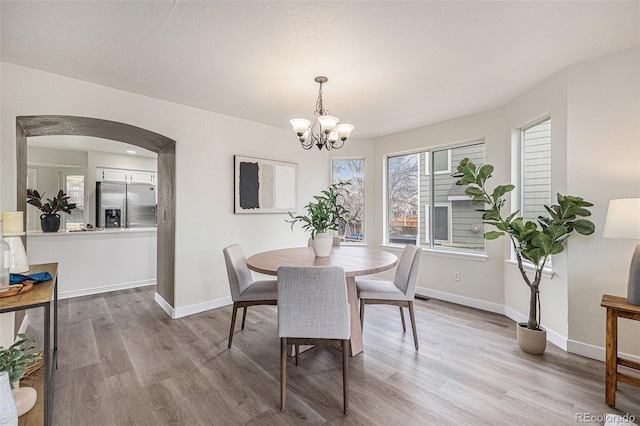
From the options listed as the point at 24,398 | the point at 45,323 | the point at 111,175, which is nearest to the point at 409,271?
the point at 45,323

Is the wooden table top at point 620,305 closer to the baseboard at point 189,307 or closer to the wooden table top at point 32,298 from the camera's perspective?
the wooden table top at point 32,298

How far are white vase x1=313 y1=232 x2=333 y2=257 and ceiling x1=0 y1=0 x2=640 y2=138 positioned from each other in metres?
1.42

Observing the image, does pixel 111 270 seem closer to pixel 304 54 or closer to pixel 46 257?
pixel 46 257

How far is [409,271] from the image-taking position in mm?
2590

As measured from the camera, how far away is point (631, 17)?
1821 mm

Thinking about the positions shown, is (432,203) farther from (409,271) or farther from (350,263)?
(350,263)

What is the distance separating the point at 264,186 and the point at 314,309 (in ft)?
8.46

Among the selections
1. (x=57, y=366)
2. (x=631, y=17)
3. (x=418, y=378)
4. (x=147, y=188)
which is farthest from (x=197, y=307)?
(x=631, y=17)

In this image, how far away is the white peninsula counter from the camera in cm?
382

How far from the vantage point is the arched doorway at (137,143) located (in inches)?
101

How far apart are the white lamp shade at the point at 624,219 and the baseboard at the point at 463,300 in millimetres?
1778

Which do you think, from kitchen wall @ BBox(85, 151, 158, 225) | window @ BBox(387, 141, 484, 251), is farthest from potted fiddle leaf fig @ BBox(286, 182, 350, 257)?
kitchen wall @ BBox(85, 151, 158, 225)

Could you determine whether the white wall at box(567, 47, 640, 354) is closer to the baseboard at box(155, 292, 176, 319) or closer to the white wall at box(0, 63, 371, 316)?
the white wall at box(0, 63, 371, 316)

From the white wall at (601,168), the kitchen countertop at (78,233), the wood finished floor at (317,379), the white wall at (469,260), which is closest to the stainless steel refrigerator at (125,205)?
the kitchen countertop at (78,233)
